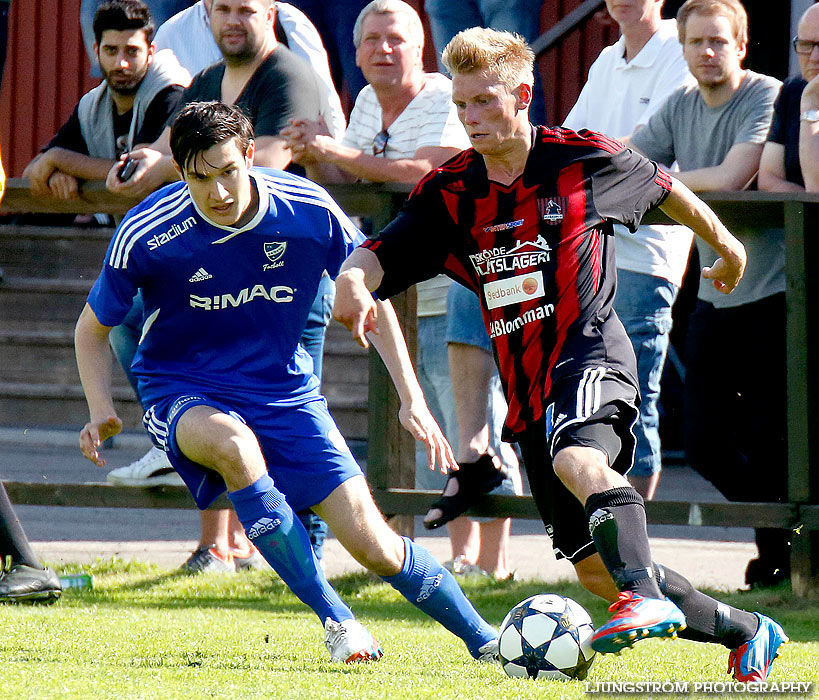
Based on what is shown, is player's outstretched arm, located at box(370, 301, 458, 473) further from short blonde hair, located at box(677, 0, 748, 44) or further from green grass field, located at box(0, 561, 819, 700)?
short blonde hair, located at box(677, 0, 748, 44)

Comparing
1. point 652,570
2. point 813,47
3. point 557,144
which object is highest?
point 813,47

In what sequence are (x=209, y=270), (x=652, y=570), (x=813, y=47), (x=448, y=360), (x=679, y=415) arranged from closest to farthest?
(x=652, y=570) → (x=209, y=270) → (x=813, y=47) → (x=448, y=360) → (x=679, y=415)

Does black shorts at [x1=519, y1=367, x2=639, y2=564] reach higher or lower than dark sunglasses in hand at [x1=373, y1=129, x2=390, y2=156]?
lower

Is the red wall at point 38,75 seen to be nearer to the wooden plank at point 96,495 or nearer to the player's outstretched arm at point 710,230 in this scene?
the wooden plank at point 96,495

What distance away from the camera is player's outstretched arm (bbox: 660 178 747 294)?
177 inches

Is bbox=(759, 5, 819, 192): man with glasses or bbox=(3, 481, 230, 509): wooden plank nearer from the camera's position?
bbox=(759, 5, 819, 192): man with glasses

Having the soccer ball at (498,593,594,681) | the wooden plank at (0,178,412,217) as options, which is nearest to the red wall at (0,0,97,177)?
the wooden plank at (0,178,412,217)

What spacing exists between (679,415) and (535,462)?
19.9 ft

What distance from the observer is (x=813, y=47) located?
19.6 feet

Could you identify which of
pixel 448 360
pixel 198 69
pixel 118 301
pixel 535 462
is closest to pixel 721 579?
pixel 448 360

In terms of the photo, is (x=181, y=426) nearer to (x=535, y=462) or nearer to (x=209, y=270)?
(x=209, y=270)

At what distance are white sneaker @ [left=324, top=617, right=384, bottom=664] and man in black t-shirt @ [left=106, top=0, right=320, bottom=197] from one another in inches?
99.9

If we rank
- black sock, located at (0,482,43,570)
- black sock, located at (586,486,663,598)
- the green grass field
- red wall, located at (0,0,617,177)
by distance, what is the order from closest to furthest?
black sock, located at (586,486,663,598) < the green grass field < black sock, located at (0,482,43,570) < red wall, located at (0,0,617,177)

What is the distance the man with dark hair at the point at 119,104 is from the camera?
6.73 metres
